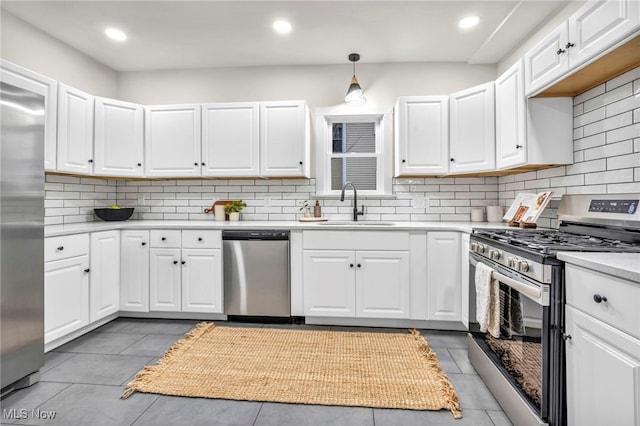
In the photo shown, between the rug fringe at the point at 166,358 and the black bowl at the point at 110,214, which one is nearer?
the rug fringe at the point at 166,358

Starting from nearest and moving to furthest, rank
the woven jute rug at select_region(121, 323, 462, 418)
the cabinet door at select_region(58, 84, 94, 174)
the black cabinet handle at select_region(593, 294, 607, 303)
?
1. the black cabinet handle at select_region(593, 294, 607, 303)
2. the woven jute rug at select_region(121, 323, 462, 418)
3. the cabinet door at select_region(58, 84, 94, 174)

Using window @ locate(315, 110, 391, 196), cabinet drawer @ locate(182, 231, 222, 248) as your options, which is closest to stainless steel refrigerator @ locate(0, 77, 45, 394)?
cabinet drawer @ locate(182, 231, 222, 248)

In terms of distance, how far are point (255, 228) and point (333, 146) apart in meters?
1.35

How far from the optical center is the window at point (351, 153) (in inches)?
133

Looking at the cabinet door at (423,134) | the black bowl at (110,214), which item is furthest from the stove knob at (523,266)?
the black bowl at (110,214)

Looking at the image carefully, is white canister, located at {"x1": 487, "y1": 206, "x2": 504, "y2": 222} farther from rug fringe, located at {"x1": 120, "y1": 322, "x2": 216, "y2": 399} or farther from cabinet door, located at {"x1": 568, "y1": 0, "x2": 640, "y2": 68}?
rug fringe, located at {"x1": 120, "y1": 322, "x2": 216, "y2": 399}

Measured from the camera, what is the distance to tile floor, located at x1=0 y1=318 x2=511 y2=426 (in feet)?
5.16

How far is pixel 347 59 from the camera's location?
3.22 meters

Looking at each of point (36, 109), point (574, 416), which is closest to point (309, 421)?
point (574, 416)

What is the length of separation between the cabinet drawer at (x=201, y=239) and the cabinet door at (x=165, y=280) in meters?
0.13

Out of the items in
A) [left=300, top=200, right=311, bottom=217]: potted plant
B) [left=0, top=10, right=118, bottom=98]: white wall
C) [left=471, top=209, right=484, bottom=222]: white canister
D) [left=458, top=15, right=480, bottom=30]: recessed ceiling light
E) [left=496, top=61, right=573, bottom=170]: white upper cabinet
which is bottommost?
[left=471, top=209, right=484, bottom=222]: white canister

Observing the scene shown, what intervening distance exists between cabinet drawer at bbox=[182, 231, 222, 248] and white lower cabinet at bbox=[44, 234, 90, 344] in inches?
28.8

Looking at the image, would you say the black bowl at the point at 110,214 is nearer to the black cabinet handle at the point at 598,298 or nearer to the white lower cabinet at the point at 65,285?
the white lower cabinet at the point at 65,285

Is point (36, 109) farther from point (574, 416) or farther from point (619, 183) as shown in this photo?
point (619, 183)
